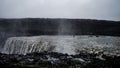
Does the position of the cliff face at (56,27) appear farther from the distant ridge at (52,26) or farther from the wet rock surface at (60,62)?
the wet rock surface at (60,62)

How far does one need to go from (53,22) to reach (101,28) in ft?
50.0

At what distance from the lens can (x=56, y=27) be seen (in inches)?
2480

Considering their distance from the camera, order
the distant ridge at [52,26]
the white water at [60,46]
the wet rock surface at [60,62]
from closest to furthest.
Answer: the wet rock surface at [60,62]
the white water at [60,46]
the distant ridge at [52,26]

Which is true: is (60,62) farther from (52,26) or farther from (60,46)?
(52,26)

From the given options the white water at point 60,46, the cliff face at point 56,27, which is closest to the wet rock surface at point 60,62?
the white water at point 60,46

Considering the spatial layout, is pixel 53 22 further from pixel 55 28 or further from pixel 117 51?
pixel 117 51

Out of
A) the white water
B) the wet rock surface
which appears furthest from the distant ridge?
the wet rock surface

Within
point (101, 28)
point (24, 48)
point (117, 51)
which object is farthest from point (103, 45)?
point (101, 28)

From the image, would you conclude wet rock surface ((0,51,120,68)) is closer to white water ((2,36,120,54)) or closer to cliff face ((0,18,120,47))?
white water ((2,36,120,54))

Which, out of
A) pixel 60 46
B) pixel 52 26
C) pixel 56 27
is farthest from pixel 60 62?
pixel 52 26

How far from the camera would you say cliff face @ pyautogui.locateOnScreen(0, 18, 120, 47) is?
6020 centimetres

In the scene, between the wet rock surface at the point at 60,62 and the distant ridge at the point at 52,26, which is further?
the distant ridge at the point at 52,26

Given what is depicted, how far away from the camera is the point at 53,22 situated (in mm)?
64938

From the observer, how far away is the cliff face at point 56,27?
6020 cm
